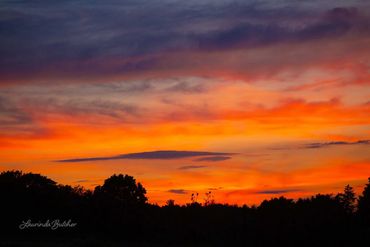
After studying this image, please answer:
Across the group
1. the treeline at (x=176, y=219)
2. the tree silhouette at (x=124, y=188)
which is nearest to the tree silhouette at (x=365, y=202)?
the treeline at (x=176, y=219)

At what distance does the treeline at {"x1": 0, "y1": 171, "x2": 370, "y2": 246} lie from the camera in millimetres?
40938

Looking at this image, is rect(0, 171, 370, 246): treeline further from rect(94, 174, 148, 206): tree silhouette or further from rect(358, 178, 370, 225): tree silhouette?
rect(94, 174, 148, 206): tree silhouette

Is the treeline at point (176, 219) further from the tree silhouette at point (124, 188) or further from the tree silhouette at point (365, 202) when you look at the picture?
the tree silhouette at point (124, 188)

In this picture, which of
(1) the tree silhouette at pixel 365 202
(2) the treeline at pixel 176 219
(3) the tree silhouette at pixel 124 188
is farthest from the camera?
(3) the tree silhouette at pixel 124 188

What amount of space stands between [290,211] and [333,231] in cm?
799

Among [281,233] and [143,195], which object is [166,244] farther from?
[143,195]

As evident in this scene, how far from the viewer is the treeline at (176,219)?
4094 centimetres

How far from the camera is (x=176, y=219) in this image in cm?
5472

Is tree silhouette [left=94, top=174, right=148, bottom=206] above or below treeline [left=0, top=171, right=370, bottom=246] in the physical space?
above

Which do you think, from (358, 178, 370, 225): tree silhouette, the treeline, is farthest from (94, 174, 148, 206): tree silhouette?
(358, 178, 370, 225): tree silhouette

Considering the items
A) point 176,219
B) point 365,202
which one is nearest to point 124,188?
point 176,219

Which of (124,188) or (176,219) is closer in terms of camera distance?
(176,219)

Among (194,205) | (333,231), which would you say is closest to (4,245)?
(333,231)

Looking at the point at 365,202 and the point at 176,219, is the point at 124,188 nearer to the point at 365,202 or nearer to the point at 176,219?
the point at 176,219
